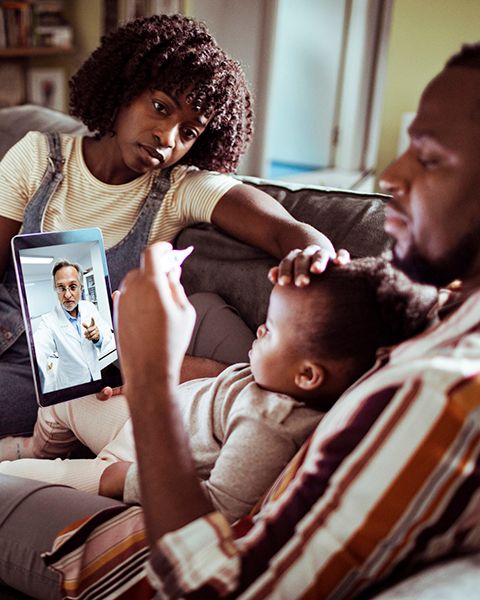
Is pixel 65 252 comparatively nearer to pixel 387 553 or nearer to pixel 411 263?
pixel 411 263

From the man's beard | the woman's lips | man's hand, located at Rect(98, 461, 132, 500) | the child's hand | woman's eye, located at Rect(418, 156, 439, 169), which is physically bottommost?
man's hand, located at Rect(98, 461, 132, 500)

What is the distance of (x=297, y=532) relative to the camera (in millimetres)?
660

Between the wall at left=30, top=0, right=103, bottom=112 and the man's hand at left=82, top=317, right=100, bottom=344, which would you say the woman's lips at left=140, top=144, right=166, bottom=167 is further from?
the wall at left=30, top=0, right=103, bottom=112

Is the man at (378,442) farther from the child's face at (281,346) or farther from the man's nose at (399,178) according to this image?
the child's face at (281,346)

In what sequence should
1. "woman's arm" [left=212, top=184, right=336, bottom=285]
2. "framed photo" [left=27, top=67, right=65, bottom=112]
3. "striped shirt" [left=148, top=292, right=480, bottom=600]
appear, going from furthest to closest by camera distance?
"framed photo" [left=27, top=67, right=65, bottom=112], "woman's arm" [left=212, top=184, right=336, bottom=285], "striped shirt" [left=148, top=292, right=480, bottom=600]

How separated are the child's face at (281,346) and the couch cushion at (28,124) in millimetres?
1238

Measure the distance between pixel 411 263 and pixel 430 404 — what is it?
275 mm

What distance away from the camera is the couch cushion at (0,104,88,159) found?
2.06 m

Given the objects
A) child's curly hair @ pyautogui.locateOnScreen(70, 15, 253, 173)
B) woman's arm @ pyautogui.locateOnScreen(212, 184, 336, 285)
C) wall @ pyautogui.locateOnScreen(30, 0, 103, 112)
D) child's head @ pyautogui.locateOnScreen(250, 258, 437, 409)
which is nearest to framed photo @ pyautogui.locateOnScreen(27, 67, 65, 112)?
wall @ pyautogui.locateOnScreen(30, 0, 103, 112)

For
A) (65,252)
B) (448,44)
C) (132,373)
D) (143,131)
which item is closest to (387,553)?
(132,373)

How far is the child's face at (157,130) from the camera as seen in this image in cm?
152

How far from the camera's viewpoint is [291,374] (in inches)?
41.3

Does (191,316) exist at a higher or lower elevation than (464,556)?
higher

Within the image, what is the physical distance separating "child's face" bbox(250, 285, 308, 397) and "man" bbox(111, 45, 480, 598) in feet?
0.74
